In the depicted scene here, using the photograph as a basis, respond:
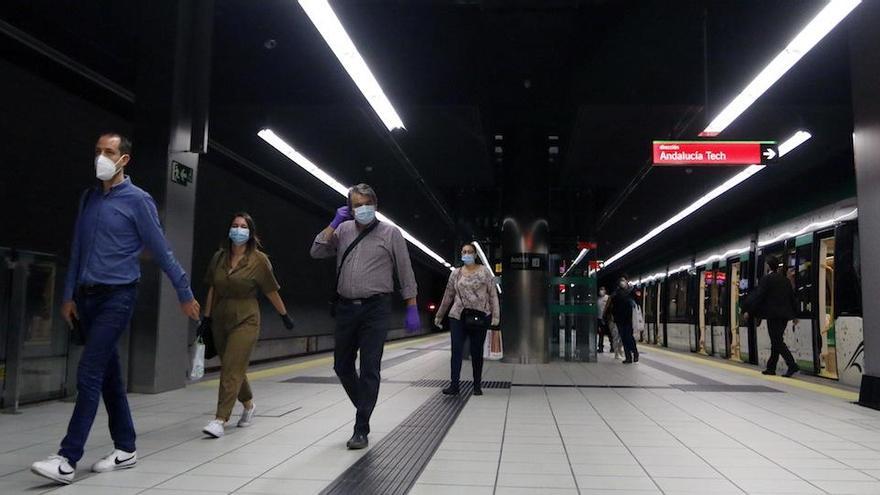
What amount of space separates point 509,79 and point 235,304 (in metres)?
5.35

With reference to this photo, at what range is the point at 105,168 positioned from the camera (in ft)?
10.9

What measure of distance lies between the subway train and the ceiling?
689 millimetres

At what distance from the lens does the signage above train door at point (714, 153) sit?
862 cm

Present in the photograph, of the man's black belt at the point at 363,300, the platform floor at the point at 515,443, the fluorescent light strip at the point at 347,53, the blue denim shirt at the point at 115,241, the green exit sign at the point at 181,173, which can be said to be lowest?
the platform floor at the point at 515,443

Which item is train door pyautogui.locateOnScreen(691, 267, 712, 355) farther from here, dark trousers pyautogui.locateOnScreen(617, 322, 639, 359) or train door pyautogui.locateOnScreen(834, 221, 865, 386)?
train door pyautogui.locateOnScreen(834, 221, 865, 386)

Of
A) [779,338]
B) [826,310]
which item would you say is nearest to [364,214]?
[779,338]

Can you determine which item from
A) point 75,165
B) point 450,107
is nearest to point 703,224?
point 450,107

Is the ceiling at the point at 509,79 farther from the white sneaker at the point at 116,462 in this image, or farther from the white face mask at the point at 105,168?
the white sneaker at the point at 116,462

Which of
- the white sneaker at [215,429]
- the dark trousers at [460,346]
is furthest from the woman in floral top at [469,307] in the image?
the white sneaker at [215,429]

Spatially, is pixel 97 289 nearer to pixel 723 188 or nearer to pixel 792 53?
pixel 792 53

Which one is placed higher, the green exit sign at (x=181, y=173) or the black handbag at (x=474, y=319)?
the green exit sign at (x=181, y=173)

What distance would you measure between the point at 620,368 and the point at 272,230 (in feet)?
24.3

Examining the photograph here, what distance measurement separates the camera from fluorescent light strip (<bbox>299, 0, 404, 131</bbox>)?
18.6 ft

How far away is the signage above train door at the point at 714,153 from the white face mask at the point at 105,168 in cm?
684
